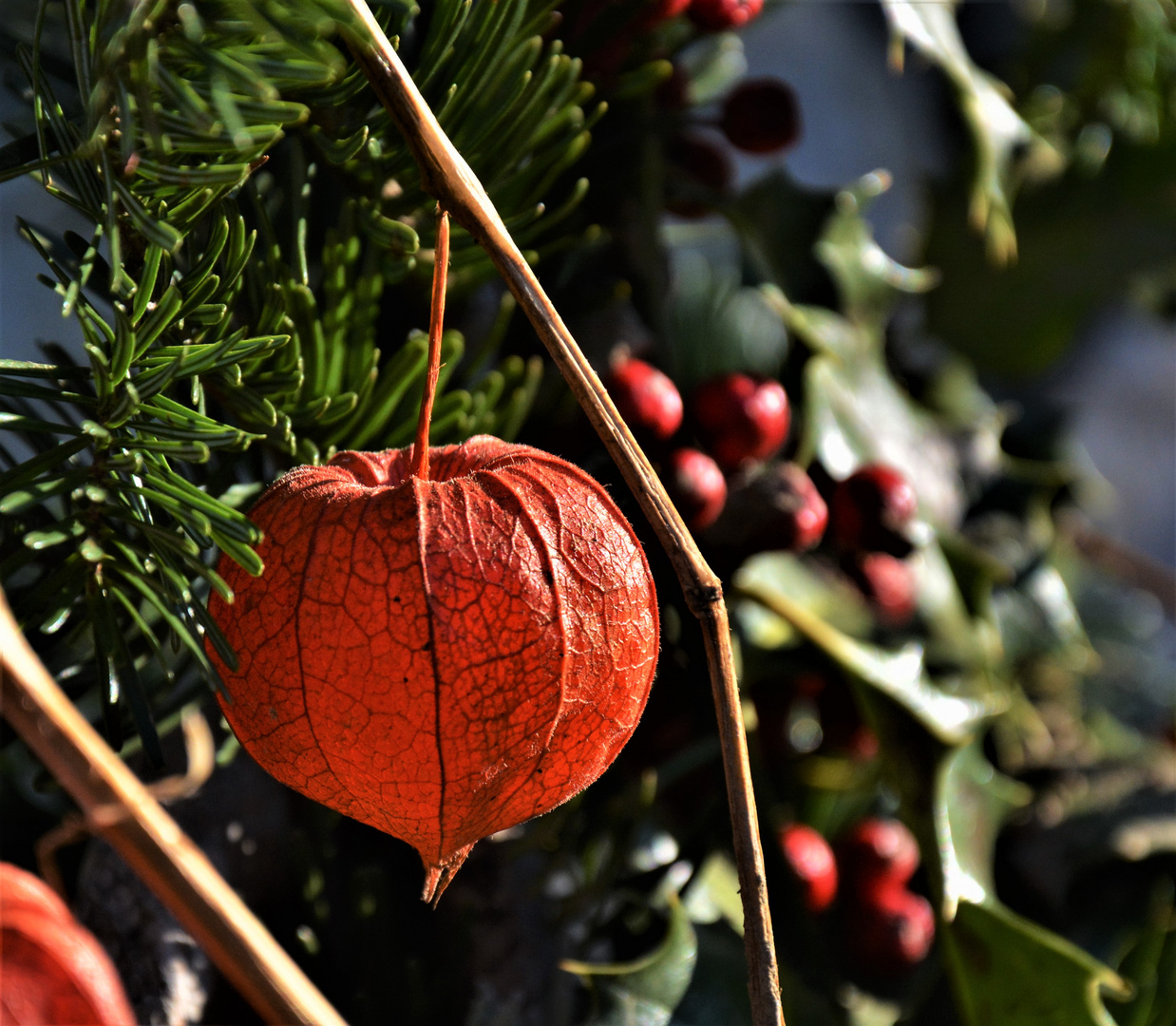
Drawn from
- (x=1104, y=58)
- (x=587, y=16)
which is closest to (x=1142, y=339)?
(x=1104, y=58)

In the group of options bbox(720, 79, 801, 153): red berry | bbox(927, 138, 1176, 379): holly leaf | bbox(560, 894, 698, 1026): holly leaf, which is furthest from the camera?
bbox(927, 138, 1176, 379): holly leaf

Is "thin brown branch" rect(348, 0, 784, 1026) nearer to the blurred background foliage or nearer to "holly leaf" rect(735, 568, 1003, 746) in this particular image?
the blurred background foliage

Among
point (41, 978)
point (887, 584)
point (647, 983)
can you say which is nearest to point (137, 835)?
Result: point (41, 978)

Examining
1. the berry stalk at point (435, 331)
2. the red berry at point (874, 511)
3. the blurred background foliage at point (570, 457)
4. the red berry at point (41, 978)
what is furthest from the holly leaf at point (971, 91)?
the red berry at point (41, 978)

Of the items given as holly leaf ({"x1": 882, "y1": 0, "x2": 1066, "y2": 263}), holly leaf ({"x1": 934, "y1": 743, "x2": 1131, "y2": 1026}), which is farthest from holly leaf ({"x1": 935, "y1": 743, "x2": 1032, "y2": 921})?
holly leaf ({"x1": 882, "y1": 0, "x2": 1066, "y2": 263})

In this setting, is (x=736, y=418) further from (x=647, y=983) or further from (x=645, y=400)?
(x=647, y=983)

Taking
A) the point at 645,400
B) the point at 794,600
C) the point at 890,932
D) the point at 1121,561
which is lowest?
the point at 1121,561

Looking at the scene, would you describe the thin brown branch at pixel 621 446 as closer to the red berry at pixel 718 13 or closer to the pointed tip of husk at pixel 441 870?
the pointed tip of husk at pixel 441 870
